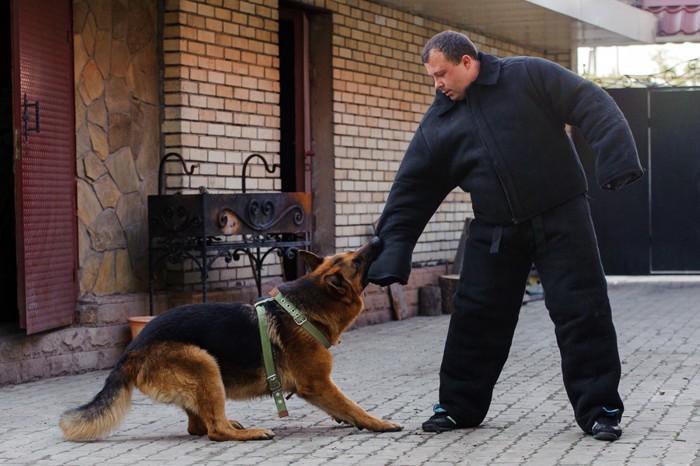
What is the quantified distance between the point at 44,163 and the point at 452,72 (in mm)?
3568

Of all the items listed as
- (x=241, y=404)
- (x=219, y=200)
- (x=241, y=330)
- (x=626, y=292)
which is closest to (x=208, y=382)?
(x=241, y=330)

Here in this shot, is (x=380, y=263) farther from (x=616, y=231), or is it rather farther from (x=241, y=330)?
(x=616, y=231)

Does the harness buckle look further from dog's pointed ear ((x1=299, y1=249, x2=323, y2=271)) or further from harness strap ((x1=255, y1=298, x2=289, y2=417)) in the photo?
dog's pointed ear ((x1=299, y1=249, x2=323, y2=271))

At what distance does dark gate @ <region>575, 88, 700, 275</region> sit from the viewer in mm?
16422

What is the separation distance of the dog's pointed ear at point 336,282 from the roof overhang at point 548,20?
6.76 m

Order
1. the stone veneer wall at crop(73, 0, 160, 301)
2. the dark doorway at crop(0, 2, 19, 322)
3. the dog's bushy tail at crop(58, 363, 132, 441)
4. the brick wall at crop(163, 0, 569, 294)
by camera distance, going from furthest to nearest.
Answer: the brick wall at crop(163, 0, 569, 294) < the dark doorway at crop(0, 2, 19, 322) < the stone veneer wall at crop(73, 0, 160, 301) < the dog's bushy tail at crop(58, 363, 132, 441)

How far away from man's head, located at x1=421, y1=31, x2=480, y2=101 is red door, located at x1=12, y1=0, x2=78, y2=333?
3317mm

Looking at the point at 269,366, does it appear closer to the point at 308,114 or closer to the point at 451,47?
the point at 451,47

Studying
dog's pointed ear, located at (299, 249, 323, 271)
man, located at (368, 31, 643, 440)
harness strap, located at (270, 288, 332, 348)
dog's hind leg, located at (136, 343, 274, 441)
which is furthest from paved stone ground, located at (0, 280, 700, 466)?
dog's pointed ear, located at (299, 249, 323, 271)

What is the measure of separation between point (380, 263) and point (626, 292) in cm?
1029

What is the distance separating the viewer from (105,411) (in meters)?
5.86

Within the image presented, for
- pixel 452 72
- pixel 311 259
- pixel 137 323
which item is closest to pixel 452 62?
pixel 452 72

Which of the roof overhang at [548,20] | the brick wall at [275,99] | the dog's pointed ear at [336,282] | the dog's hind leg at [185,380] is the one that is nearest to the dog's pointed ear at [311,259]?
the dog's pointed ear at [336,282]

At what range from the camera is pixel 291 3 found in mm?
11219
